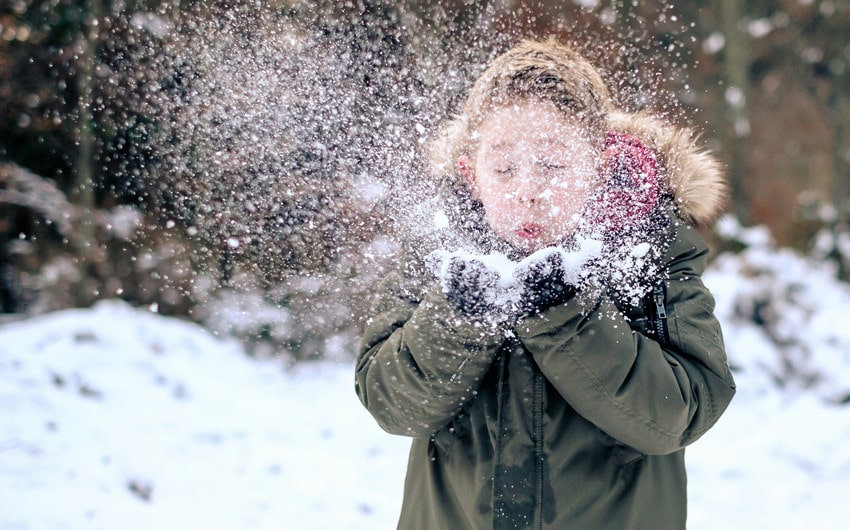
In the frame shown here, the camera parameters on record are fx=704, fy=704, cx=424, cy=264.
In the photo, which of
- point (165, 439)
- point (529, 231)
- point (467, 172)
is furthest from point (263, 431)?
point (529, 231)

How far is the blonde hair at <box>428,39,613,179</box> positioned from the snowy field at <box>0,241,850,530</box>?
6.66 ft

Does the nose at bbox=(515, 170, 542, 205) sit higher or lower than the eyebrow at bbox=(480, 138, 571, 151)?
lower

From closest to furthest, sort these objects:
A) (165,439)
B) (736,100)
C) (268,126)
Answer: (268,126), (165,439), (736,100)

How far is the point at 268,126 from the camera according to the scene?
2693 millimetres

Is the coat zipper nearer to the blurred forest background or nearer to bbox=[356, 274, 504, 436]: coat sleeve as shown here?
bbox=[356, 274, 504, 436]: coat sleeve

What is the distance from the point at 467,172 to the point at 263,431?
2.93 meters

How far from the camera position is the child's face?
1305 millimetres

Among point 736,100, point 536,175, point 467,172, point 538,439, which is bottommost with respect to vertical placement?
point 538,439

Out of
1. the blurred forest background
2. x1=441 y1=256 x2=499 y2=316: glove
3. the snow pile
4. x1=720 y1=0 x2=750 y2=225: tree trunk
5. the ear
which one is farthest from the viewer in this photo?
x1=720 y1=0 x2=750 y2=225: tree trunk

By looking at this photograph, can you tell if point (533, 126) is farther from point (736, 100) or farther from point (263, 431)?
point (736, 100)

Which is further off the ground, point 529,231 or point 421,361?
point 529,231

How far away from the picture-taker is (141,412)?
385 cm

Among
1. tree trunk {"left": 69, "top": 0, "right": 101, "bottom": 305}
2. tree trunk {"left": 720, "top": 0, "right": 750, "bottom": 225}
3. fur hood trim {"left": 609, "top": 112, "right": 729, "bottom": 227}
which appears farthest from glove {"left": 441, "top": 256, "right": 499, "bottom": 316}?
tree trunk {"left": 720, "top": 0, "right": 750, "bottom": 225}

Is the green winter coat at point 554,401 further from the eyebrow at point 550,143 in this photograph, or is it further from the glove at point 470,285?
the eyebrow at point 550,143
